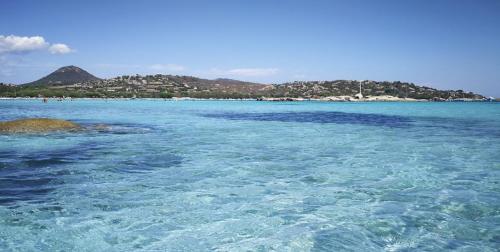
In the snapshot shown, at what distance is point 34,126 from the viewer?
29.9 m

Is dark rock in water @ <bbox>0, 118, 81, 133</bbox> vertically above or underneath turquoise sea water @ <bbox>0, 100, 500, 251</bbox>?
above

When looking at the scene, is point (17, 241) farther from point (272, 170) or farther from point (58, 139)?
point (58, 139)

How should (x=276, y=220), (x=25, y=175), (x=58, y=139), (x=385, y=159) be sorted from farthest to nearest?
(x=58, y=139) < (x=385, y=159) < (x=25, y=175) < (x=276, y=220)

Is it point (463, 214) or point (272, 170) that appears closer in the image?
point (463, 214)

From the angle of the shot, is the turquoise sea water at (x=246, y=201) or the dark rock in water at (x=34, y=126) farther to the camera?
the dark rock in water at (x=34, y=126)

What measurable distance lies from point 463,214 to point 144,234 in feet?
26.5

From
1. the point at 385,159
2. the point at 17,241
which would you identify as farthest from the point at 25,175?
the point at 385,159

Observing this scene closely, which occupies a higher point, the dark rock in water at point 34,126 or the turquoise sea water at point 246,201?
the dark rock in water at point 34,126

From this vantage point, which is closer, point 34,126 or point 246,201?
point 246,201

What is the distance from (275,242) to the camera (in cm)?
771

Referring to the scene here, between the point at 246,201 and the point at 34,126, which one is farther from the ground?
the point at 34,126

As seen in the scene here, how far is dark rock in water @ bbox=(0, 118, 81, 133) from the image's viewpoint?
94.0 ft

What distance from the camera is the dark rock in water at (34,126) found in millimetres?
28656

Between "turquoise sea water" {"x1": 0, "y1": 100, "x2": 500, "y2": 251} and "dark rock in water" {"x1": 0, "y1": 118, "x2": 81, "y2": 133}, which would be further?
"dark rock in water" {"x1": 0, "y1": 118, "x2": 81, "y2": 133}
